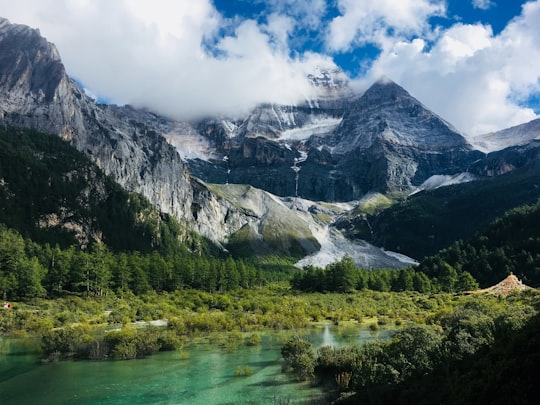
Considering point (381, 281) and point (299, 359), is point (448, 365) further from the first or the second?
point (381, 281)

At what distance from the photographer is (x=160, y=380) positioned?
44188 millimetres

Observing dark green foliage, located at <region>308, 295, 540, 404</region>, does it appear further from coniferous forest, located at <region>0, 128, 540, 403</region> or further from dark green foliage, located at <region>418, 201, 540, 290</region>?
dark green foliage, located at <region>418, 201, 540, 290</region>

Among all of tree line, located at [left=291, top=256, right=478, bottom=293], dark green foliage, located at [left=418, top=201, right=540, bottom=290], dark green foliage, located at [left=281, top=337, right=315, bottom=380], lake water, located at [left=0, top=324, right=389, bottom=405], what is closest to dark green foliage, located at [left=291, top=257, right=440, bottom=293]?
tree line, located at [left=291, top=256, right=478, bottom=293]

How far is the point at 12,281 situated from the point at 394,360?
299 ft

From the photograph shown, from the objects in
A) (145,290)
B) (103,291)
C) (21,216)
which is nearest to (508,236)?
(145,290)

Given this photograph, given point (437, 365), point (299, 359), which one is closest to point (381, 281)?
point (299, 359)

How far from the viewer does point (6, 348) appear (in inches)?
2475

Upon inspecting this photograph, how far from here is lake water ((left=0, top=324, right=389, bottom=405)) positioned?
38312 millimetres

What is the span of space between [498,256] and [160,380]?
121m

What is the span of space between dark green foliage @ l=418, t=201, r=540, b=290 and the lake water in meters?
84.2

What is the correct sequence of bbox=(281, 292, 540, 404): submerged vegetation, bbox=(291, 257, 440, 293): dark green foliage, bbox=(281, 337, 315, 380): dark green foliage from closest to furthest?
1. bbox=(281, 292, 540, 404): submerged vegetation
2. bbox=(281, 337, 315, 380): dark green foliage
3. bbox=(291, 257, 440, 293): dark green foliage

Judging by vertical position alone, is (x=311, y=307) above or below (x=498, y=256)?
below

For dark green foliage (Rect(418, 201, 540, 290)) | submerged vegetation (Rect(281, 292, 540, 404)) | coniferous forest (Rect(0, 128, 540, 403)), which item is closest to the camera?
submerged vegetation (Rect(281, 292, 540, 404))

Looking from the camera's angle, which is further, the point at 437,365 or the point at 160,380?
the point at 160,380
